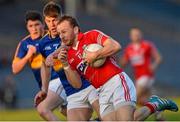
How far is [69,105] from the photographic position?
13.1 m

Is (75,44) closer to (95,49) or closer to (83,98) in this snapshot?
(95,49)

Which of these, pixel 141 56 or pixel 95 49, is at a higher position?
pixel 95 49

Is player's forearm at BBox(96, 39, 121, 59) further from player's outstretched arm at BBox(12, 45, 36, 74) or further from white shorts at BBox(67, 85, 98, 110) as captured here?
player's outstretched arm at BBox(12, 45, 36, 74)

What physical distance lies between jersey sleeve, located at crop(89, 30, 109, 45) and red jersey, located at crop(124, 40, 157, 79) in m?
10.2

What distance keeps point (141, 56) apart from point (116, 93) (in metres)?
10.5

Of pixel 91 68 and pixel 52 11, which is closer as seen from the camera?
pixel 91 68

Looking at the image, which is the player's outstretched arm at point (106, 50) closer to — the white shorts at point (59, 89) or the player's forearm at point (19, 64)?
the white shorts at point (59, 89)

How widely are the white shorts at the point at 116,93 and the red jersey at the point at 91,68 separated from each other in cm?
8

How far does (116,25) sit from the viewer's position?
39750 millimetres

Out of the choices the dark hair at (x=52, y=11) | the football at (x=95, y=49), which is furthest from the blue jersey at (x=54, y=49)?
the football at (x=95, y=49)

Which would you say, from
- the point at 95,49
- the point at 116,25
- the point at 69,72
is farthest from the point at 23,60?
the point at 116,25

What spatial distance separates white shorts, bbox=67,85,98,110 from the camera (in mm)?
12883

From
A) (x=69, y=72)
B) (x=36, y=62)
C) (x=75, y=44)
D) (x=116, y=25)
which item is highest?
(x=75, y=44)

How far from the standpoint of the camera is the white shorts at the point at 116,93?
11727 millimetres
